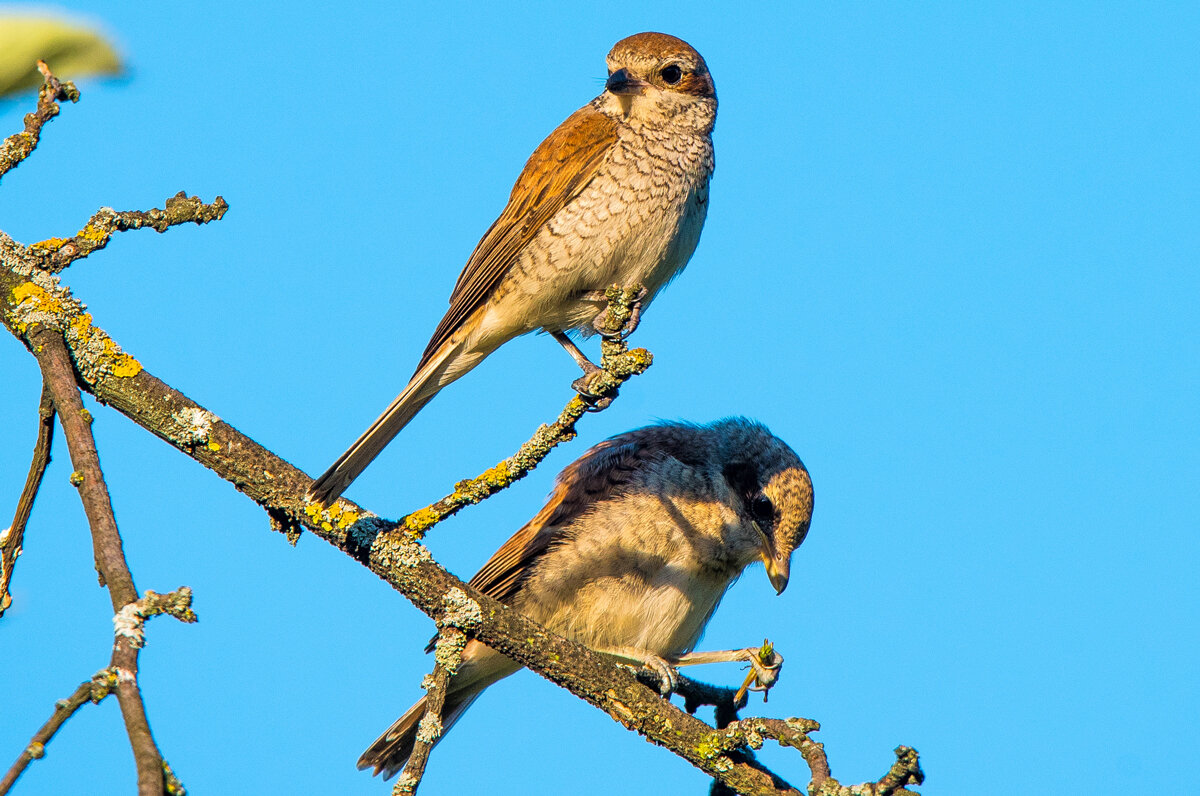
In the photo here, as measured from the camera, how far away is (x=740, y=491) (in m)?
5.16

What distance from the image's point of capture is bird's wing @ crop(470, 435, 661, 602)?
496 centimetres

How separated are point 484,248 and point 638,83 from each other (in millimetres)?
1032

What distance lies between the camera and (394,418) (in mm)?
3938

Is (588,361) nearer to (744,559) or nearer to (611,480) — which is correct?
(611,480)

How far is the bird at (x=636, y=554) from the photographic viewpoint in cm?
485

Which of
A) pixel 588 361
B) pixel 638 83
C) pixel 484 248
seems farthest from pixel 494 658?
pixel 638 83

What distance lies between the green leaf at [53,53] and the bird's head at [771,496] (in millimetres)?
3257

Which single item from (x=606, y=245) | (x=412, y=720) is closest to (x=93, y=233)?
(x=606, y=245)

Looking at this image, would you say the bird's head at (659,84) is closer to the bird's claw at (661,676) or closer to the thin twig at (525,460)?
the thin twig at (525,460)

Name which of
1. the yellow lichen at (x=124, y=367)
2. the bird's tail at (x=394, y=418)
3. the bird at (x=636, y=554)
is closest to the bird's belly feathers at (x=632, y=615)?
the bird at (x=636, y=554)

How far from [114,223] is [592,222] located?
2.09m

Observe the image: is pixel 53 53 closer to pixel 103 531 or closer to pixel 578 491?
pixel 103 531

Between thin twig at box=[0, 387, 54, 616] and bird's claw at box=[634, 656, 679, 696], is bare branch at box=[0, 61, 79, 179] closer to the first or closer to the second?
thin twig at box=[0, 387, 54, 616]

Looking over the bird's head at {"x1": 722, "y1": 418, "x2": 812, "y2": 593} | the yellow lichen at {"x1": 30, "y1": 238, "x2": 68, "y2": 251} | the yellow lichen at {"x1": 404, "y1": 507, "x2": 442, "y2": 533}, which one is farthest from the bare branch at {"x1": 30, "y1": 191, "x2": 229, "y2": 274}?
the bird's head at {"x1": 722, "y1": 418, "x2": 812, "y2": 593}
